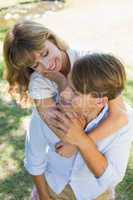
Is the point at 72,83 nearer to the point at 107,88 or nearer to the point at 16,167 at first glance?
the point at 107,88

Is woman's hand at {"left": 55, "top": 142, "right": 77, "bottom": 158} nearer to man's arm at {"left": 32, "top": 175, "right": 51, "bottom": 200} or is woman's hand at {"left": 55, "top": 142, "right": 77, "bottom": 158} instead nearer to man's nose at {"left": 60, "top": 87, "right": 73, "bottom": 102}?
man's nose at {"left": 60, "top": 87, "right": 73, "bottom": 102}

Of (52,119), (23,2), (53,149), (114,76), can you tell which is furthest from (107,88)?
(23,2)

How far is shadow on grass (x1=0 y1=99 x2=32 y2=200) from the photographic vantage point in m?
3.30

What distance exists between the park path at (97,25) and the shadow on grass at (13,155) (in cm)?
165

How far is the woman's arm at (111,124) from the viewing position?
6.77ft

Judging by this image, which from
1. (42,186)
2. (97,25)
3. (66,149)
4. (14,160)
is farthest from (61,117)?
(97,25)

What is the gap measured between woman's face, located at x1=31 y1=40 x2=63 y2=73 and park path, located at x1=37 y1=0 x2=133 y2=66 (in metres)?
3.32

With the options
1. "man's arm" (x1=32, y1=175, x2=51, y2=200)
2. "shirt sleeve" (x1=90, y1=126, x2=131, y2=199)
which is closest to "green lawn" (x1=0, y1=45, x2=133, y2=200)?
"man's arm" (x1=32, y1=175, x2=51, y2=200)

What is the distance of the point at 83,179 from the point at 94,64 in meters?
0.59

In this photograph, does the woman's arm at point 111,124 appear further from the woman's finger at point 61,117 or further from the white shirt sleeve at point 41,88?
the white shirt sleeve at point 41,88

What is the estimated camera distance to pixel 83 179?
86.8 inches

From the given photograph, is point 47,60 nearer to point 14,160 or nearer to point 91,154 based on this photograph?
point 91,154

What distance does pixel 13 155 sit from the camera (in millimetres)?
3684

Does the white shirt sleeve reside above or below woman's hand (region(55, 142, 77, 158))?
above
